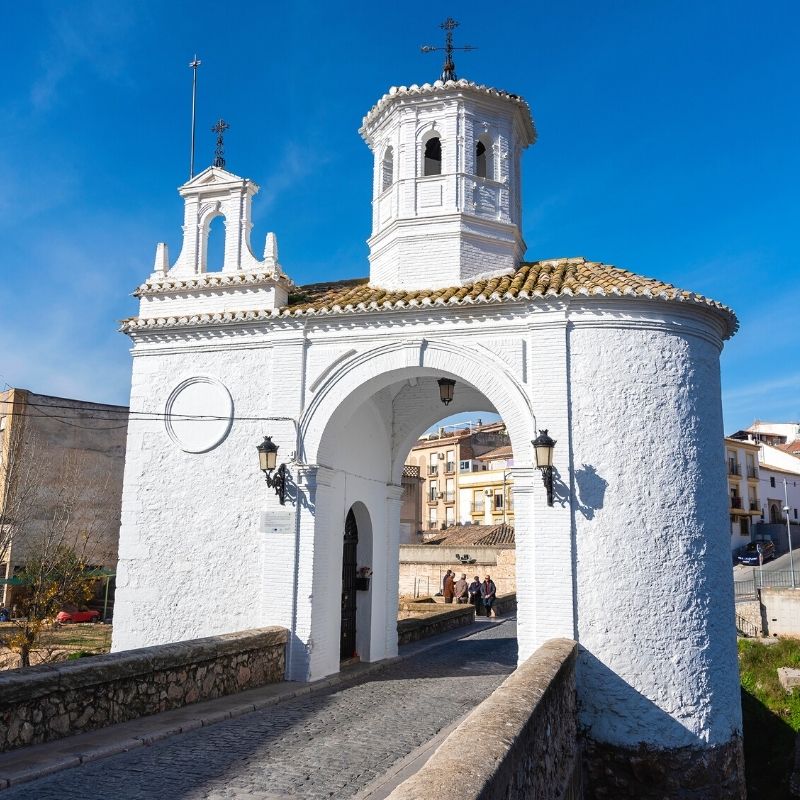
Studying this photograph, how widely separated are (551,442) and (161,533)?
562cm

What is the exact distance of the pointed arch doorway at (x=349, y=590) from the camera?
40.6 ft

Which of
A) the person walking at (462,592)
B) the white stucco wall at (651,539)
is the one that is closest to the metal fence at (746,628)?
the person walking at (462,592)

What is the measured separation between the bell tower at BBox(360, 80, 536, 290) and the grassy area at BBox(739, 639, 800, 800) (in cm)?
1288

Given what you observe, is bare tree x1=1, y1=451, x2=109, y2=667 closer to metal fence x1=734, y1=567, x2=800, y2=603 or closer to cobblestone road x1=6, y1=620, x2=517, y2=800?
cobblestone road x1=6, y1=620, x2=517, y2=800

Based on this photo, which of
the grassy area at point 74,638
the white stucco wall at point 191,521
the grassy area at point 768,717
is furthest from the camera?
the grassy area at point 768,717

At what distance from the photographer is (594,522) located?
9516 mm

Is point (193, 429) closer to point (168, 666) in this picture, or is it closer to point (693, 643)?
point (168, 666)

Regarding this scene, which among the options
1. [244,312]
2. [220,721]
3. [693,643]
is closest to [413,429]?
[244,312]

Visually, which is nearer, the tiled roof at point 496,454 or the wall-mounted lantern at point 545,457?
the wall-mounted lantern at point 545,457

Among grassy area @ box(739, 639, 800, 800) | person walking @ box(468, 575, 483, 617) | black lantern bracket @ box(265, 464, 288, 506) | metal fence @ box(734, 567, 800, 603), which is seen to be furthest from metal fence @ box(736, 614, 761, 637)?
black lantern bracket @ box(265, 464, 288, 506)

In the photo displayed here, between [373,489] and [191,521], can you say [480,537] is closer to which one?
[373,489]

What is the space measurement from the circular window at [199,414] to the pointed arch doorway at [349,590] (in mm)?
2480

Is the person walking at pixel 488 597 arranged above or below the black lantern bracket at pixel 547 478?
below

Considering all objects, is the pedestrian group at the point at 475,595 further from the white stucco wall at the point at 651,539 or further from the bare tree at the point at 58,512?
the white stucco wall at the point at 651,539
